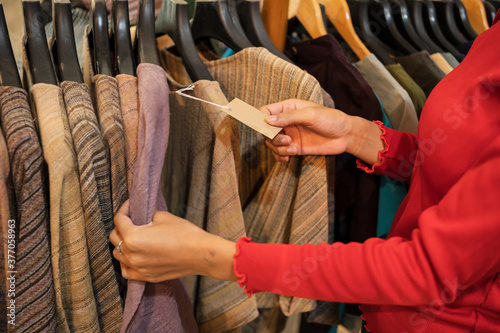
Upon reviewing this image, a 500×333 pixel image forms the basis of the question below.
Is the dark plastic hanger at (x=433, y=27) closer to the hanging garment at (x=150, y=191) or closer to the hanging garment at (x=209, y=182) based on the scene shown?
the hanging garment at (x=209, y=182)

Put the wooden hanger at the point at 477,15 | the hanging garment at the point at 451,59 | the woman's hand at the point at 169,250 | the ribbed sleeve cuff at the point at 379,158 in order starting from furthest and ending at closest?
the wooden hanger at the point at 477,15, the hanging garment at the point at 451,59, the ribbed sleeve cuff at the point at 379,158, the woman's hand at the point at 169,250

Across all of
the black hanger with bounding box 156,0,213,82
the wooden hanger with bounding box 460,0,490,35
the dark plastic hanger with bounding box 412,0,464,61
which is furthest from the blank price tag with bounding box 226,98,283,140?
the wooden hanger with bounding box 460,0,490,35

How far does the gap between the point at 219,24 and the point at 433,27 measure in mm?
664

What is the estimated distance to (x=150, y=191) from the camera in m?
0.54

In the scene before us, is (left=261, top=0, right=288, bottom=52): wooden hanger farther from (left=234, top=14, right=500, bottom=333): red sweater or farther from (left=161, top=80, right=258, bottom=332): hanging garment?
(left=234, top=14, right=500, bottom=333): red sweater

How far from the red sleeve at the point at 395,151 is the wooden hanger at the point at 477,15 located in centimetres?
69

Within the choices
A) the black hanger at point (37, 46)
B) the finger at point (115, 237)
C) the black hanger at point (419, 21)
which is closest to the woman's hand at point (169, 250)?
the finger at point (115, 237)

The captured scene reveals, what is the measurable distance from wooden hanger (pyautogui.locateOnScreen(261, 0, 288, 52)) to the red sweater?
1.55 feet

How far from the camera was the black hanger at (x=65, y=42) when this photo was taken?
0.61 m

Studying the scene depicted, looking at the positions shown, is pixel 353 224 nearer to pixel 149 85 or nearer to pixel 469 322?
pixel 469 322

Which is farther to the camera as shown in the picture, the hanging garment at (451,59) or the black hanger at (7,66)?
the hanging garment at (451,59)

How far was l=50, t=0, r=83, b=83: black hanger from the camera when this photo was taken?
61 cm

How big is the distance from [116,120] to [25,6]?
0.81 ft

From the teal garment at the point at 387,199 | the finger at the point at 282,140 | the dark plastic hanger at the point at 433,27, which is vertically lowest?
the teal garment at the point at 387,199
